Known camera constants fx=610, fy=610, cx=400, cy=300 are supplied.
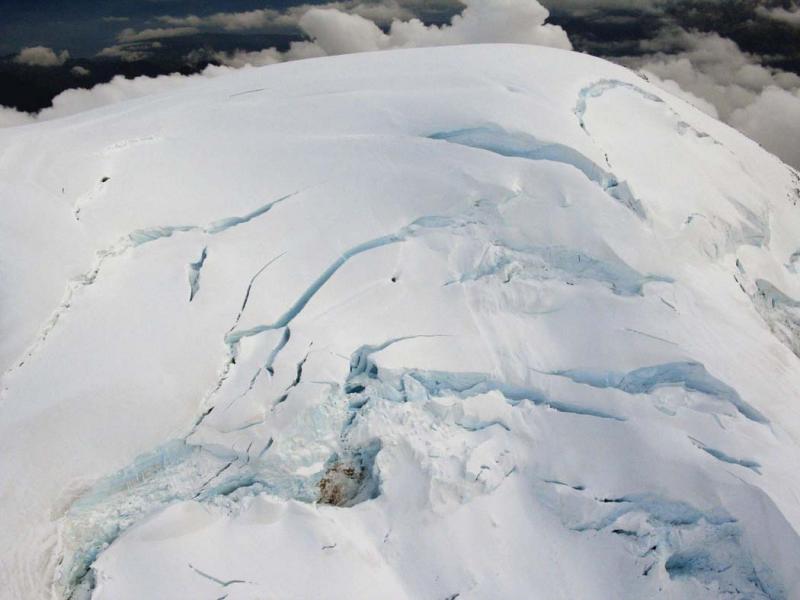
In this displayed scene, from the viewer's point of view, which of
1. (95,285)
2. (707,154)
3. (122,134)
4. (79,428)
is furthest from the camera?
(707,154)

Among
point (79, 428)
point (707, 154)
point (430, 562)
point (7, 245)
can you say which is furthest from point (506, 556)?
point (707, 154)

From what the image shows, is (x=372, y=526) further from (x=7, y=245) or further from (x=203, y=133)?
(x=203, y=133)

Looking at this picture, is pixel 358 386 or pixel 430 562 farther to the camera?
pixel 358 386

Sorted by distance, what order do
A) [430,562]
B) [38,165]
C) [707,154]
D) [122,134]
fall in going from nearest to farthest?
[430,562] → [38,165] → [122,134] → [707,154]

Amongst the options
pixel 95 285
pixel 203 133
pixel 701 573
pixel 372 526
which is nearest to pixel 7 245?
pixel 95 285

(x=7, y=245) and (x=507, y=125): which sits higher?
(x=507, y=125)

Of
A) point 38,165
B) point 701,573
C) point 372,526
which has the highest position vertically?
point 38,165

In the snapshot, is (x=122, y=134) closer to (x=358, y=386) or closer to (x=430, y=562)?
(x=358, y=386)
